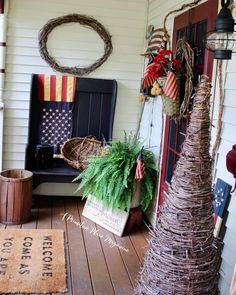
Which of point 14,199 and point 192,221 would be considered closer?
point 192,221

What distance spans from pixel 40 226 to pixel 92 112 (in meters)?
1.43

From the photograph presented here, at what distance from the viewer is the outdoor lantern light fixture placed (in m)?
2.37

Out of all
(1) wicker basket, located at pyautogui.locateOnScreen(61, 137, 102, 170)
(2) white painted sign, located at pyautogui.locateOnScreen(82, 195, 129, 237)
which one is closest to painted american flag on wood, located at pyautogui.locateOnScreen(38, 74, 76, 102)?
(1) wicker basket, located at pyautogui.locateOnScreen(61, 137, 102, 170)

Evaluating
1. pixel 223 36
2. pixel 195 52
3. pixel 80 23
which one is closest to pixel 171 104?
pixel 195 52

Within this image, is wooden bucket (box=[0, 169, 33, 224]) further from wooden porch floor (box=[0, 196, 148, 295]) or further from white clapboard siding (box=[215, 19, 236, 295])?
white clapboard siding (box=[215, 19, 236, 295])

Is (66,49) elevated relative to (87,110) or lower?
elevated

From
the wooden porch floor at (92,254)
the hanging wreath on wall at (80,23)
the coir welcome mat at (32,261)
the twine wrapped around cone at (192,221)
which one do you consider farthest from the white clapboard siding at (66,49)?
the twine wrapped around cone at (192,221)

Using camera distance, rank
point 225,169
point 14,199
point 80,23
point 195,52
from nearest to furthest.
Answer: point 225,169 → point 195,52 → point 14,199 → point 80,23

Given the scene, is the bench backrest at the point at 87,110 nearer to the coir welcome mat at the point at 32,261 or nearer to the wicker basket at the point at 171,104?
the coir welcome mat at the point at 32,261

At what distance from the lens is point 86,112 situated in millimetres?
4879

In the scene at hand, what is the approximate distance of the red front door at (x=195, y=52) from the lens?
3.07 metres

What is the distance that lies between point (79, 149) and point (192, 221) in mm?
2572

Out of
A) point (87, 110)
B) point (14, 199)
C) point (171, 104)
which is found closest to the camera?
point (171, 104)

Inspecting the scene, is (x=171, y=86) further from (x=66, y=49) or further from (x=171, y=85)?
(x=66, y=49)
